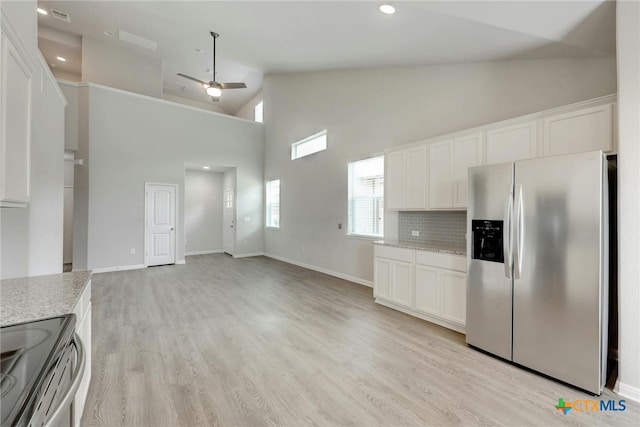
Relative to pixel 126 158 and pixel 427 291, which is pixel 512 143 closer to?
pixel 427 291

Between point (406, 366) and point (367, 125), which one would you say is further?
point (367, 125)

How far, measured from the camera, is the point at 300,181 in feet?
22.6

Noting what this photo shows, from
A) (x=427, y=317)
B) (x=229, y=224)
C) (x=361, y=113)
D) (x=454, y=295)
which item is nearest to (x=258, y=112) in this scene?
(x=229, y=224)

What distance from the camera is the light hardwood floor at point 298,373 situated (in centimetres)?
188

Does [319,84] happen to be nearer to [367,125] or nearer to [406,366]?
[367,125]

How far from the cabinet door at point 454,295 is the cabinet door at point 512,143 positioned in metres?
1.34

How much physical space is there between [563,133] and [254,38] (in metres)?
4.89

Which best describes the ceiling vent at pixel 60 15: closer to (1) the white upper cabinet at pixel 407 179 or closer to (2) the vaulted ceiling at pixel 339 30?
(2) the vaulted ceiling at pixel 339 30

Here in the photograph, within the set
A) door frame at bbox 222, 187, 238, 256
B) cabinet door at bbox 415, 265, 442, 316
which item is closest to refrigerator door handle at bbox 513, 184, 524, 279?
cabinet door at bbox 415, 265, 442, 316

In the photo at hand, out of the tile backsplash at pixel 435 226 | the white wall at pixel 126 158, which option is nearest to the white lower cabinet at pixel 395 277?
the tile backsplash at pixel 435 226

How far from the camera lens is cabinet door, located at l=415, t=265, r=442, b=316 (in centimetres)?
331

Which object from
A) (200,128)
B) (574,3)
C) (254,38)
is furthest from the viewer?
(200,128)

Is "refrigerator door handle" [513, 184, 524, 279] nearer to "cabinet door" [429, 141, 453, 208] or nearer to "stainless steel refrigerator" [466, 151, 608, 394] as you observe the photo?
"stainless steel refrigerator" [466, 151, 608, 394]

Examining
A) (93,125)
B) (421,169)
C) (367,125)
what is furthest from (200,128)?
(421,169)
